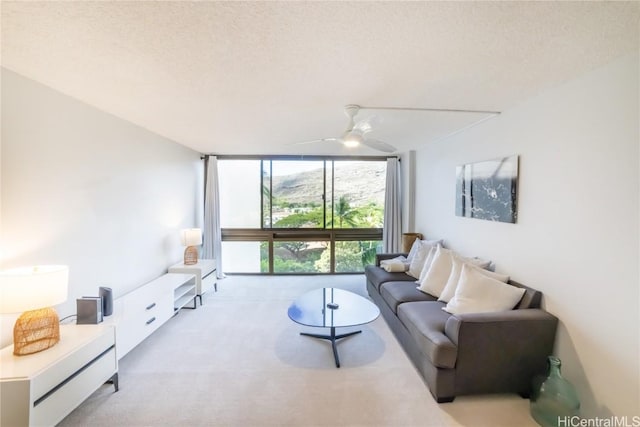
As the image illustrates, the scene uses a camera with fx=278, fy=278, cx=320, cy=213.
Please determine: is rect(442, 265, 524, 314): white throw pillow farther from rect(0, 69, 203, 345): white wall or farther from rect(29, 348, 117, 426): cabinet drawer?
rect(0, 69, 203, 345): white wall

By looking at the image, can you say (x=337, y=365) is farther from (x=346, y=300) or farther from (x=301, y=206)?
(x=301, y=206)

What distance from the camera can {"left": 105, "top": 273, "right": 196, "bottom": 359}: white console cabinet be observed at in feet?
7.99

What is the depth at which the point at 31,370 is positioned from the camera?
161 cm

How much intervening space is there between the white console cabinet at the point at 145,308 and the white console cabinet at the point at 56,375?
20 centimetres

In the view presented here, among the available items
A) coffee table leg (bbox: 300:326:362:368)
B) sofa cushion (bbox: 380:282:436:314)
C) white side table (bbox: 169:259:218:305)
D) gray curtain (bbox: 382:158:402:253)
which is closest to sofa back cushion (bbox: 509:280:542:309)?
sofa cushion (bbox: 380:282:436:314)

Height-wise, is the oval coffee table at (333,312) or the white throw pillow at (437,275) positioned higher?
the white throw pillow at (437,275)

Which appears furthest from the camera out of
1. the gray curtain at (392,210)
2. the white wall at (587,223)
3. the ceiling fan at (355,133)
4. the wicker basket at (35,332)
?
the gray curtain at (392,210)

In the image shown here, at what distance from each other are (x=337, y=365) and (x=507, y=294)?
1584 millimetres

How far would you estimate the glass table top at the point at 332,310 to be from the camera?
8.75ft

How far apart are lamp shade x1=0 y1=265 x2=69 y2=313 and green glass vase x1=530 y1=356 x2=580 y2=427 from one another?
3.31 meters

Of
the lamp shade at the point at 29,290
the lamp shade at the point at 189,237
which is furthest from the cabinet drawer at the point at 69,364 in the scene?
the lamp shade at the point at 189,237

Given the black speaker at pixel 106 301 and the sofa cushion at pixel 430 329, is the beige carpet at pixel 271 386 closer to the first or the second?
the sofa cushion at pixel 430 329

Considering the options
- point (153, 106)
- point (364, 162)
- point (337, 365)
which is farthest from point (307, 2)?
point (364, 162)

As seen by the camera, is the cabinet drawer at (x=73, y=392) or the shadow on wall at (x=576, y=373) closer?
the cabinet drawer at (x=73, y=392)
